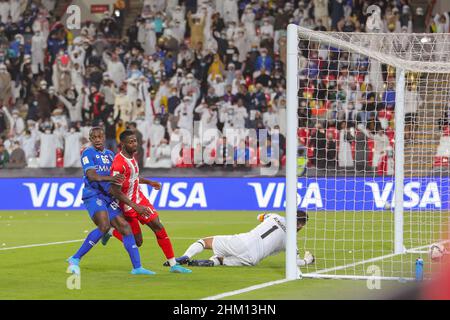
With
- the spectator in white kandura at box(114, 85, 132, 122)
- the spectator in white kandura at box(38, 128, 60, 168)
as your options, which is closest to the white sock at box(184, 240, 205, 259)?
the spectator in white kandura at box(38, 128, 60, 168)

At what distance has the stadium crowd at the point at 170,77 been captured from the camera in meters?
28.4

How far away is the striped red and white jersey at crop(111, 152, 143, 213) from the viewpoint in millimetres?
13383

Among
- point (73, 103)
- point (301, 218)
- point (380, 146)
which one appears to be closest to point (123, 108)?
point (73, 103)

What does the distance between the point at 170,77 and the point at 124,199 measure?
19.1 metres

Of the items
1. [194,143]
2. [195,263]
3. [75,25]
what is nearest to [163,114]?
[194,143]

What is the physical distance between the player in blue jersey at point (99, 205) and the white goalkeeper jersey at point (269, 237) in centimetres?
155

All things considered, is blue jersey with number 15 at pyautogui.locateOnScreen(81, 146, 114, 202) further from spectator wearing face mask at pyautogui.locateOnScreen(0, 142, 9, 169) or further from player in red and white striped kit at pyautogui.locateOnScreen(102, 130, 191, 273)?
spectator wearing face mask at pyautogui.locateOnScreen(0, 142, 9, 169)

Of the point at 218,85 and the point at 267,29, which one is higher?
the point at 267,29

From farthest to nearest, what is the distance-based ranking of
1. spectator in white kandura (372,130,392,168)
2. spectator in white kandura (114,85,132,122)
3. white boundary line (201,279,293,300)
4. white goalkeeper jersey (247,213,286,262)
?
1. spectator in white kandura (114,85,132,122)
2. spectator in white kandura (372,130,392,168)
3. white goalkeeper jersey (247,213,286,262)
4. white boundary line (201,279,293,300)

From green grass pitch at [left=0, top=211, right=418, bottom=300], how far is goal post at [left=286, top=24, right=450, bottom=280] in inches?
13.6

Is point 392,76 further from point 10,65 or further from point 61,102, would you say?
point 10,65

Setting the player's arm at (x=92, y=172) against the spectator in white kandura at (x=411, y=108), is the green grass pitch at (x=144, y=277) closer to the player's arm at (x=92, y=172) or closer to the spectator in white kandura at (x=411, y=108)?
the player's arm at (x=92, y=172)

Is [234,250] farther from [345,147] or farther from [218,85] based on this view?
[218,85]

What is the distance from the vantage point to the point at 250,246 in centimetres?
1412
